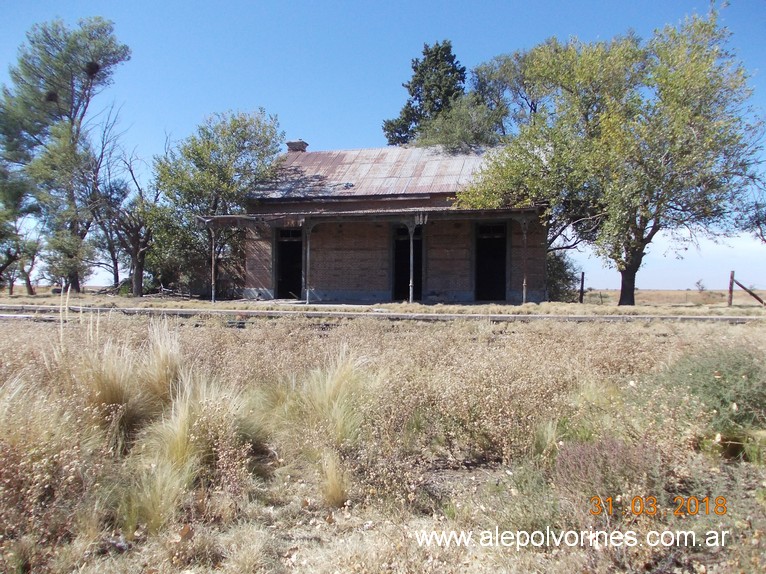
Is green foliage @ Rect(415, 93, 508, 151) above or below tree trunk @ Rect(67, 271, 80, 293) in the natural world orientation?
above

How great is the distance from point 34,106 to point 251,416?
36.6 m

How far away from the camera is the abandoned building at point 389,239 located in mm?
19219

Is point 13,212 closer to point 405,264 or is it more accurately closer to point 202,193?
point 202,193

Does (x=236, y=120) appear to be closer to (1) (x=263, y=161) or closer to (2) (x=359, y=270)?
(1) (x=263, y=161)

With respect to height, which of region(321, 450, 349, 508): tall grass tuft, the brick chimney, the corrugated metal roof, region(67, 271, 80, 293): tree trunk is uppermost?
the brick chimney

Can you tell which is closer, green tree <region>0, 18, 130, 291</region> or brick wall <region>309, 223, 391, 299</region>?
brick wall <region>309, 223, 391, 299</region>

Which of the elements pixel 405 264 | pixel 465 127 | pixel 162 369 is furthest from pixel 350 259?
pixel 162 369

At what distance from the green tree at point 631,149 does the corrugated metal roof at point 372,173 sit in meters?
2.55

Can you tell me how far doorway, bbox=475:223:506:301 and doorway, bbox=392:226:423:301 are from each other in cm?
245

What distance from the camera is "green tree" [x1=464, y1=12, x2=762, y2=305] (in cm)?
1688

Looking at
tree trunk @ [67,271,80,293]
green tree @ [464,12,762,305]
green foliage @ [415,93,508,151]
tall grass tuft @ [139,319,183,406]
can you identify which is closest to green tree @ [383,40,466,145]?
green foliage @ [415,93,508,151]

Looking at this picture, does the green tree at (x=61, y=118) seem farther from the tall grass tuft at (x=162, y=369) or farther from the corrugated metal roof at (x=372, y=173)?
the tall grass tuft at (x=162, y=369)

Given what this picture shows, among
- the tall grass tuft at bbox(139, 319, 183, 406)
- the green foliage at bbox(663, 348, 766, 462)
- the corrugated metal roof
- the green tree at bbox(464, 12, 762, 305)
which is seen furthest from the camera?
the corrugated metal roof
